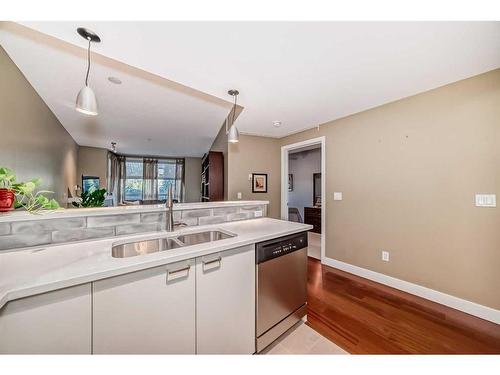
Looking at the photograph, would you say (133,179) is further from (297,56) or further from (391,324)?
(391,324)

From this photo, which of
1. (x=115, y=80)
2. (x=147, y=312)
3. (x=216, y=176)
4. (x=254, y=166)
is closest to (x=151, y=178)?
(x=216, y=176)

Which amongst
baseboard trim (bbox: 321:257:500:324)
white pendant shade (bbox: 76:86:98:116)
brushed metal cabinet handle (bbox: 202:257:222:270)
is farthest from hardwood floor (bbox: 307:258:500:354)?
white pendant shade (bbox: 76:86:98:116)

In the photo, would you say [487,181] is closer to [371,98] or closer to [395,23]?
[371,98]

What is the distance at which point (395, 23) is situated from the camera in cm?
121

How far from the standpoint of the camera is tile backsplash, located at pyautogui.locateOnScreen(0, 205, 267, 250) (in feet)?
3.49

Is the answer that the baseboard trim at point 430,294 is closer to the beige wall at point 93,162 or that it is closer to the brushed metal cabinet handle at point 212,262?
the brushed metal cabinet handle at point 212,262

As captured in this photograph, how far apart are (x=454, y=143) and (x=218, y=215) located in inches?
97.1

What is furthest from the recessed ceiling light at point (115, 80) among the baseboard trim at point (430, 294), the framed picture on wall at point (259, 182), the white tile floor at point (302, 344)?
the baseboard trim at point (430, 294)

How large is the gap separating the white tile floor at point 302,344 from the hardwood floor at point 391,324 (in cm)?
7

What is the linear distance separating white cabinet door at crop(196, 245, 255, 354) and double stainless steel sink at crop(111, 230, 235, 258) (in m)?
0.26

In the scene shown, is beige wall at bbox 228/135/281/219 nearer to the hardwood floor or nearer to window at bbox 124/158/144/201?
the hardwood floor

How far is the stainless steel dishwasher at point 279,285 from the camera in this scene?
1.36 meters

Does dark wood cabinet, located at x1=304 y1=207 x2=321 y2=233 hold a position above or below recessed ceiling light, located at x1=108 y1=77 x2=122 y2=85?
below

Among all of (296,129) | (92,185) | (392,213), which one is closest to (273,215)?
(296,129)
